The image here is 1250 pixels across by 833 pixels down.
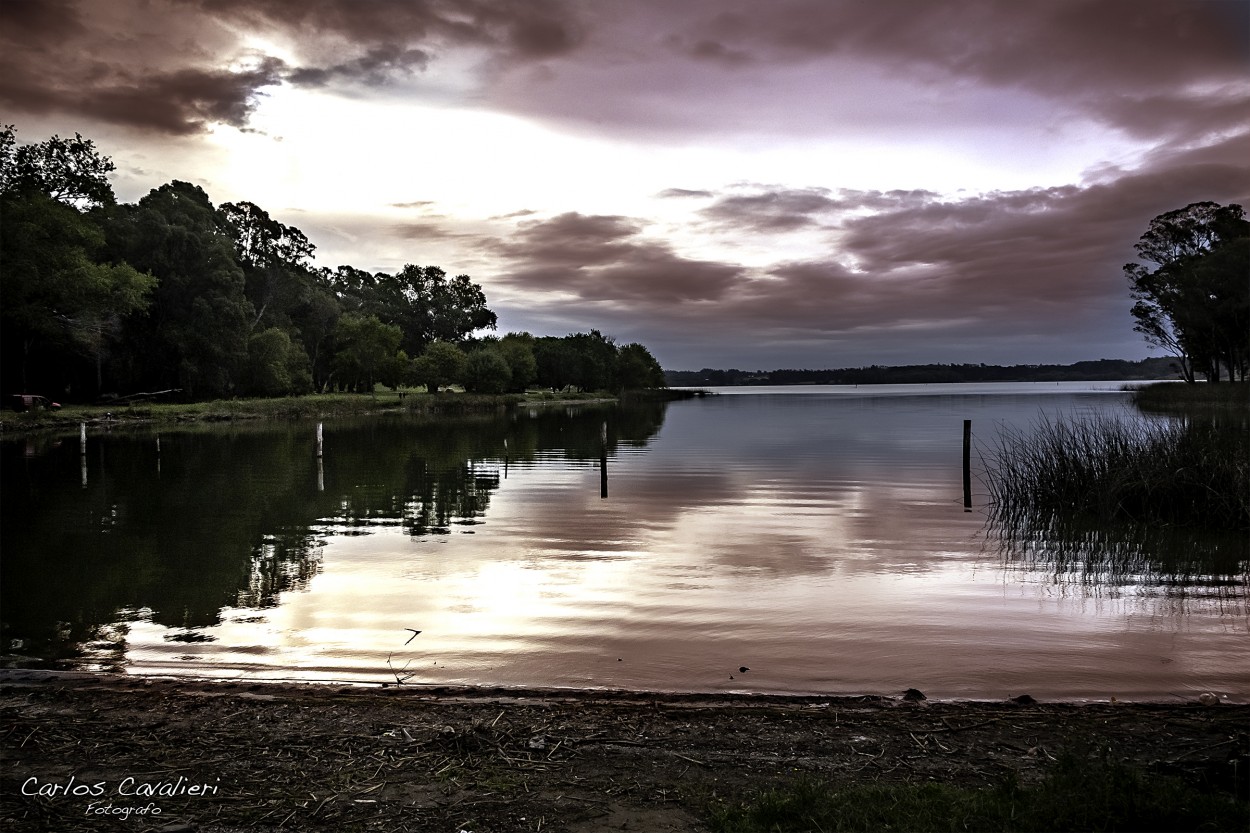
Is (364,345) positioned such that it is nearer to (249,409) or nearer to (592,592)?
(249,409)

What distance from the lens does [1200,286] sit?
66312 millimetres

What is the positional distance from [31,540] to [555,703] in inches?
665

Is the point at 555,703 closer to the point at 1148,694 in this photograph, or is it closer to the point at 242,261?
the point at 1148,694

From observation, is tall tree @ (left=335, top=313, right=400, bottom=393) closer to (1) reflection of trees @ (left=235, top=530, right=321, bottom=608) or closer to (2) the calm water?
(2) the calm water

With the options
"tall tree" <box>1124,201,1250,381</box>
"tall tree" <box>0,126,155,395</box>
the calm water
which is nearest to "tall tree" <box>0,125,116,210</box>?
"tall tree" <box>0,126,155,395</box>

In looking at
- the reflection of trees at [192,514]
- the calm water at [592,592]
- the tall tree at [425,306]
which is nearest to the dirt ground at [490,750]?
the calm water at [592,592]

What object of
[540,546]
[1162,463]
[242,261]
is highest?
[242,261]

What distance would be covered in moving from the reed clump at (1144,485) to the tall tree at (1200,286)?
47011mm

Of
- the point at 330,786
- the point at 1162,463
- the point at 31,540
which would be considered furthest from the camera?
the point at 1162,463

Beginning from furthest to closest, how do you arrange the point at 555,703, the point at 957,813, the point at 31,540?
the point at 31,540, the point at 555,703, the point at 957,813

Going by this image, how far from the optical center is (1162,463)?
21.1 metres

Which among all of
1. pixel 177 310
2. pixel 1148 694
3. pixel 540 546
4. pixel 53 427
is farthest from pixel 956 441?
pixel 177 310

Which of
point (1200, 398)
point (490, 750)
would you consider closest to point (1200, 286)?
point (1200, 398)

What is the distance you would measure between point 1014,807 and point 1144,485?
753 inches
